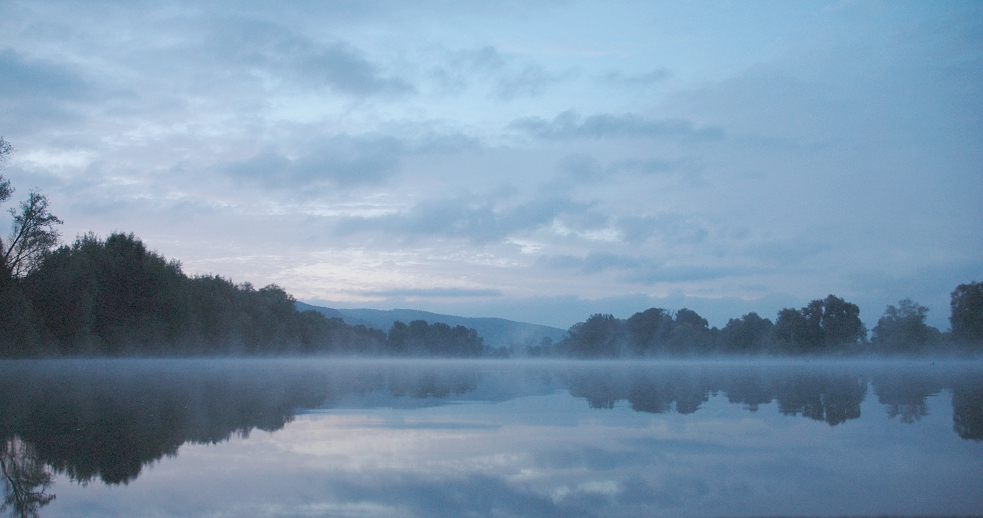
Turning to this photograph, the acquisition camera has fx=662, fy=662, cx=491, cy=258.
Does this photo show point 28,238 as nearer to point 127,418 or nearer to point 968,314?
point 127,418

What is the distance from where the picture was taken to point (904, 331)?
85.8m

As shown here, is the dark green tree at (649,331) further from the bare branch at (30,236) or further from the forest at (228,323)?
the bare branch at (30,236)

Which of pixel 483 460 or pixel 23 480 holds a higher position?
pixel 483 460

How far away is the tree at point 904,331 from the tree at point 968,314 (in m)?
6.08

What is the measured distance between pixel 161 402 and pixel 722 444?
10.7m

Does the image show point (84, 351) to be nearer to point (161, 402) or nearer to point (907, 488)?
point (161, 402)

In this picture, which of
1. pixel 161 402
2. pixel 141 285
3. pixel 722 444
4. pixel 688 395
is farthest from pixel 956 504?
pixel 141 285

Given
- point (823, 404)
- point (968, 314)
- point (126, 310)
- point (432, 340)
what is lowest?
point (432, 340)

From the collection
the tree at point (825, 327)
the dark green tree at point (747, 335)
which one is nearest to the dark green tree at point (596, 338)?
the dark green tree at point (747, 335)

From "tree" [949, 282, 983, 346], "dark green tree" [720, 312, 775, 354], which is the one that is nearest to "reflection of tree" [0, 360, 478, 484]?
"tree" [949, 282, 983, 346]

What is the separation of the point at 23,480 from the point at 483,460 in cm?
445

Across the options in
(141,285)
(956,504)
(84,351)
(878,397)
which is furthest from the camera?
(141,285)

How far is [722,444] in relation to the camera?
8438 mm

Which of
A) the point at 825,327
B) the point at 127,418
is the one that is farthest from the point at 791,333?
the point at 127,418
